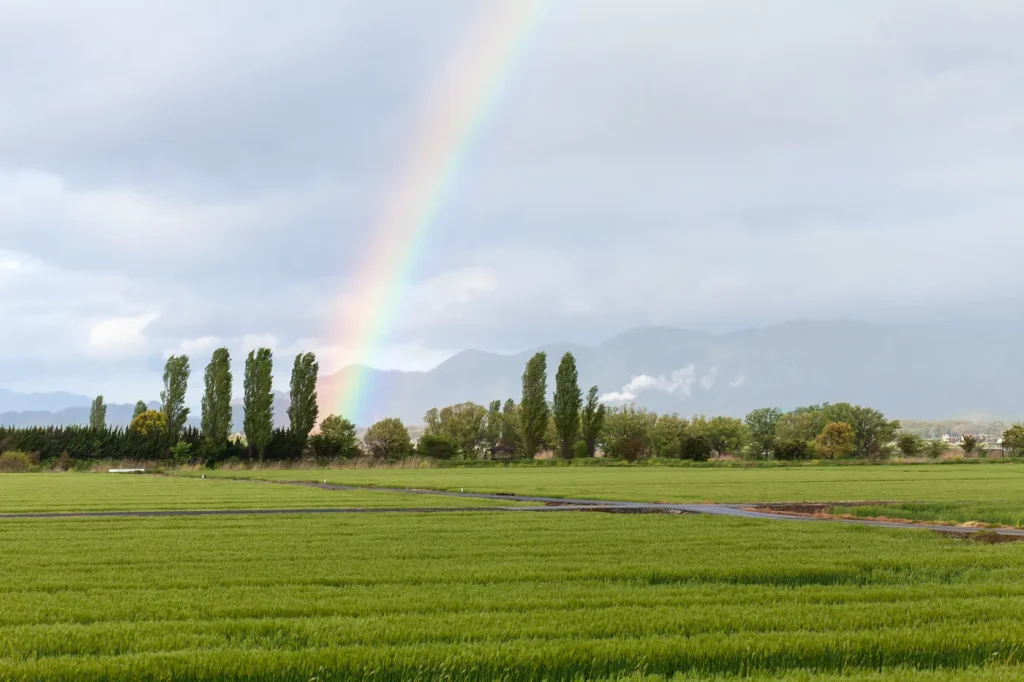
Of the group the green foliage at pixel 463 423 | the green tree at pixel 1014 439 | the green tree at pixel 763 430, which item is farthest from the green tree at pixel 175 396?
the green tree at pixel 1014 439

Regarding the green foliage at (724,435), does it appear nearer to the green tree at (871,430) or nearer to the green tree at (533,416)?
the green tree at (871,430)

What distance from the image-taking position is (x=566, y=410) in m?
88.2

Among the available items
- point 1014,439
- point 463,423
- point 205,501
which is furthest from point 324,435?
point 1014,439

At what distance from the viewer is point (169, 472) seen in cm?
6806

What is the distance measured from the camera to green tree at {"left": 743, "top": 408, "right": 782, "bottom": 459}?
350ft

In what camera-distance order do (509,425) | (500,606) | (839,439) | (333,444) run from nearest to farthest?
(500,606)
(333,444)
(839,439)
(509,425)

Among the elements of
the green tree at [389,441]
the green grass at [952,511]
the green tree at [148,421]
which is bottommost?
the green grass at [952,511]

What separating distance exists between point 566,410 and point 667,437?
81.1 ft

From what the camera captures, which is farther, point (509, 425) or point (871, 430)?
point (509, 425)

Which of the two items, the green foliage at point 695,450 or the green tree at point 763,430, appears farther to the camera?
the green tree at point 763,430

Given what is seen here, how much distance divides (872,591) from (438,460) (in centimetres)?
7611

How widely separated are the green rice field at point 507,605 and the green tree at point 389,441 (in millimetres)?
72011

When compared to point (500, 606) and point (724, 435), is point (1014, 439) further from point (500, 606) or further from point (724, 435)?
point (500, 606)

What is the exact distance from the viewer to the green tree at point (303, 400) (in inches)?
3368
